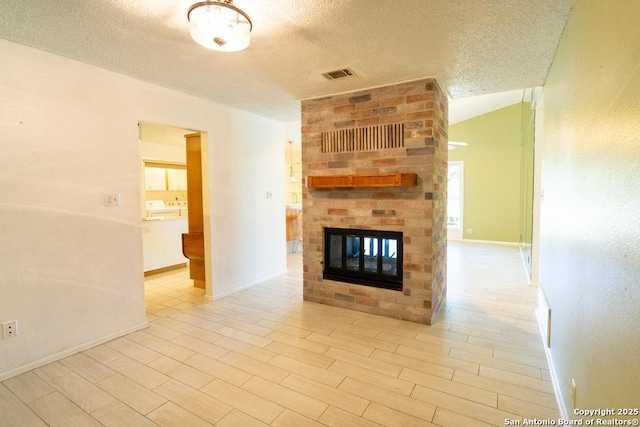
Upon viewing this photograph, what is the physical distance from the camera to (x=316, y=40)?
7.13ft

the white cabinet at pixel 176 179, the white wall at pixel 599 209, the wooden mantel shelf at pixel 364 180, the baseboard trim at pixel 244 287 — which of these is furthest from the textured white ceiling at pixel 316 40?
the white cabinet at pixel 176 179

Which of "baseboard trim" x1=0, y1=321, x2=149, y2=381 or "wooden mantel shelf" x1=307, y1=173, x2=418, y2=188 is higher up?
"wooden mantel shelf" x1=307, y1=173, x2=418, y2=188

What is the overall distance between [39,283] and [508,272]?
5.69 m

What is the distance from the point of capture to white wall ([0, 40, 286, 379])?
220cm

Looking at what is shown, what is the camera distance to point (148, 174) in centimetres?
633

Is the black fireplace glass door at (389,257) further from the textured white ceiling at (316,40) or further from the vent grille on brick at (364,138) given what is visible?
the textured white ceiling at (316,40)

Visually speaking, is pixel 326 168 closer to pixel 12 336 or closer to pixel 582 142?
pixel 582 142

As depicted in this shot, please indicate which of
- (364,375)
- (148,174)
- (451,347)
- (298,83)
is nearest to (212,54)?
(298,83)

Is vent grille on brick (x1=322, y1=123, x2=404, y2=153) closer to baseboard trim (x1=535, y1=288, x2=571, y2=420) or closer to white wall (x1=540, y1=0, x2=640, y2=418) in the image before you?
white wall (x1=540, y1=0, x2=640, y2=418)

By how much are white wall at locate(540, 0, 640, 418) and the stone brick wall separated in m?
1.07

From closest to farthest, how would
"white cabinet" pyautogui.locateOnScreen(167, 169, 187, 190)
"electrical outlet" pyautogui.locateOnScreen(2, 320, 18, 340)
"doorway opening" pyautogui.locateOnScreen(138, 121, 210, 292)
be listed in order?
1. "electrical outlet" pyautogui.locateOnScreen(2, 320, 18, 340)
2. "doorway opening" pyautogui.locateOnScreen(138, 121, 210, 292)
3. "white cabinet" pyautogui.locateOnScreen(167, 169, 187, 190)

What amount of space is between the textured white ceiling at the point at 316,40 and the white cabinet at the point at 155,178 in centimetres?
381

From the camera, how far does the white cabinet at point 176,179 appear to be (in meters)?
6.78

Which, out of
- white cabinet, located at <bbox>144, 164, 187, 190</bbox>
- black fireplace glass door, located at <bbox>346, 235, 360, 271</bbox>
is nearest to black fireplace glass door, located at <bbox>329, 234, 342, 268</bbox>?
black fireplace glass door, located at <bbox>346, 235, 360, 271</bbox>
